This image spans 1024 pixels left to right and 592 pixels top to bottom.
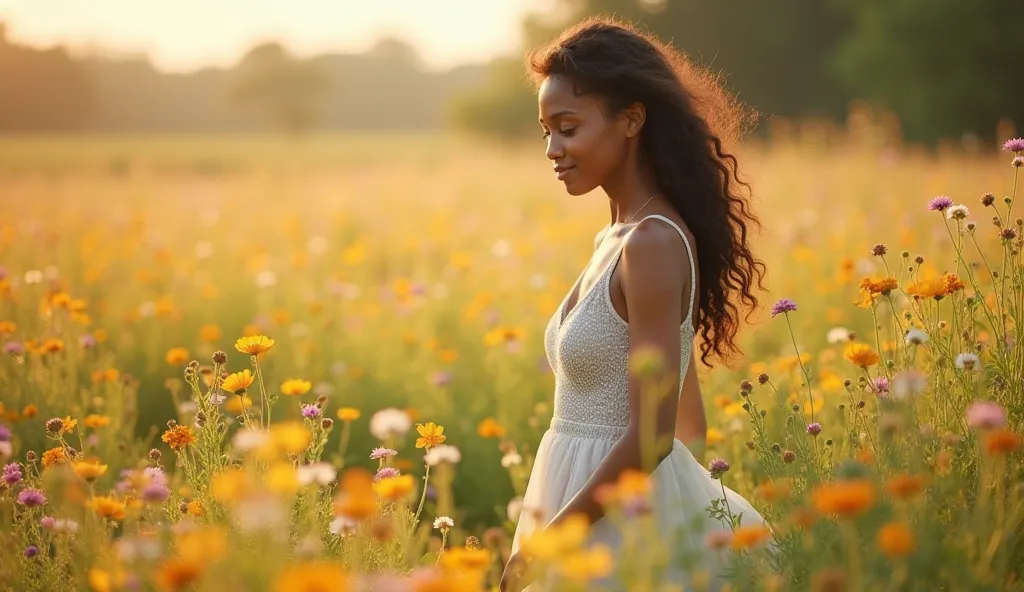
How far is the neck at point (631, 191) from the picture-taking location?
2062 millimetres

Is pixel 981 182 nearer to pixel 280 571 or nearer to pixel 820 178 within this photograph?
pixel 820 178

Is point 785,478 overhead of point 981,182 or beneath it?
beneath

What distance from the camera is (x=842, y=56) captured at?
72.5 feet

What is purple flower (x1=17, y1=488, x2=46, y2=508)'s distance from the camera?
1810 millimetres

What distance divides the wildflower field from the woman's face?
0.50m

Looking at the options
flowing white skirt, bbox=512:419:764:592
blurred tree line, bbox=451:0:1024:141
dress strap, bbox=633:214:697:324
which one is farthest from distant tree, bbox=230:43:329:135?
dress strap, bbox=633:214:697:324

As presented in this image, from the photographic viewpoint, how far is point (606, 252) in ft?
6.64

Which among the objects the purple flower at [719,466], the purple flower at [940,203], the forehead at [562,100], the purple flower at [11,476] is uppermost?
the forehead at [562,100]

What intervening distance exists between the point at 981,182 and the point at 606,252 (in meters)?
6.09

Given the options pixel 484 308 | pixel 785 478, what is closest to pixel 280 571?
pixel 785 478

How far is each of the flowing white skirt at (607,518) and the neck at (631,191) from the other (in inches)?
19.4

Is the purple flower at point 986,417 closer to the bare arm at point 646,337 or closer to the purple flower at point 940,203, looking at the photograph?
the bare arm at point 646,337

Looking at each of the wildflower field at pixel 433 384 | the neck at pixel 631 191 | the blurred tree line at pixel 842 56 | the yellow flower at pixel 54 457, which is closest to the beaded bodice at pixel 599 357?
the neck at pixel 631 191

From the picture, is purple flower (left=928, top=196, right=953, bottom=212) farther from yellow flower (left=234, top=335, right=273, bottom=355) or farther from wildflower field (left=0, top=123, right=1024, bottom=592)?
yellow flower (left=234, top=335, right=273, bottom=355)
